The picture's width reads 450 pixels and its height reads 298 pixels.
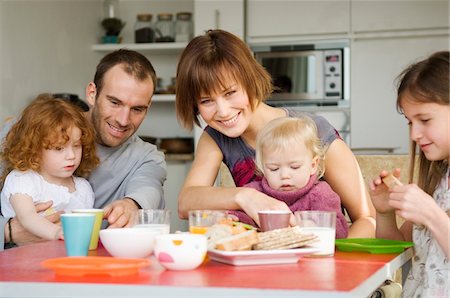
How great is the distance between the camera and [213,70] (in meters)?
1.99

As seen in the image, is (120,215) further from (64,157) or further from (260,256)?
(260,256)

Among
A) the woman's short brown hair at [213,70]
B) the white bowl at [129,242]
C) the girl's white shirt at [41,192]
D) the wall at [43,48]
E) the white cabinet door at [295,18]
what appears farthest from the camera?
the white cabinet door at [295,18]

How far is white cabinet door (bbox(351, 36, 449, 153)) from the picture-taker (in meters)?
5.04

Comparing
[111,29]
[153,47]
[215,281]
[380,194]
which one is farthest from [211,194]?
[111,29]

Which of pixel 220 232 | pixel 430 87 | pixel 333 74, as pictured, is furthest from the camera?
pixel 333 74

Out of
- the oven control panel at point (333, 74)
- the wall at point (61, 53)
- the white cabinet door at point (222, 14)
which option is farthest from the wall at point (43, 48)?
the oven control panel at point (333, 74)

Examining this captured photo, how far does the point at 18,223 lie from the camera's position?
7.11 ft

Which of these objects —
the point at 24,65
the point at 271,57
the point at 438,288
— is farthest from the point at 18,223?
the point at 271,57

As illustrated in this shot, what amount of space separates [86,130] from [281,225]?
106 centimetres

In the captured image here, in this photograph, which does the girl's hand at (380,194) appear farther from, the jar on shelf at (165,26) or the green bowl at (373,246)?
the jar on shelf at (165,26)

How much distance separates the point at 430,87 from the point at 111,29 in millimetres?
4355

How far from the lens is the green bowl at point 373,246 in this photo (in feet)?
5.08

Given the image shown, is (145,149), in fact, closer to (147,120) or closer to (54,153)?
(54,153)

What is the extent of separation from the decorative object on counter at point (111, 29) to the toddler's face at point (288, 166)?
3.99 meters
